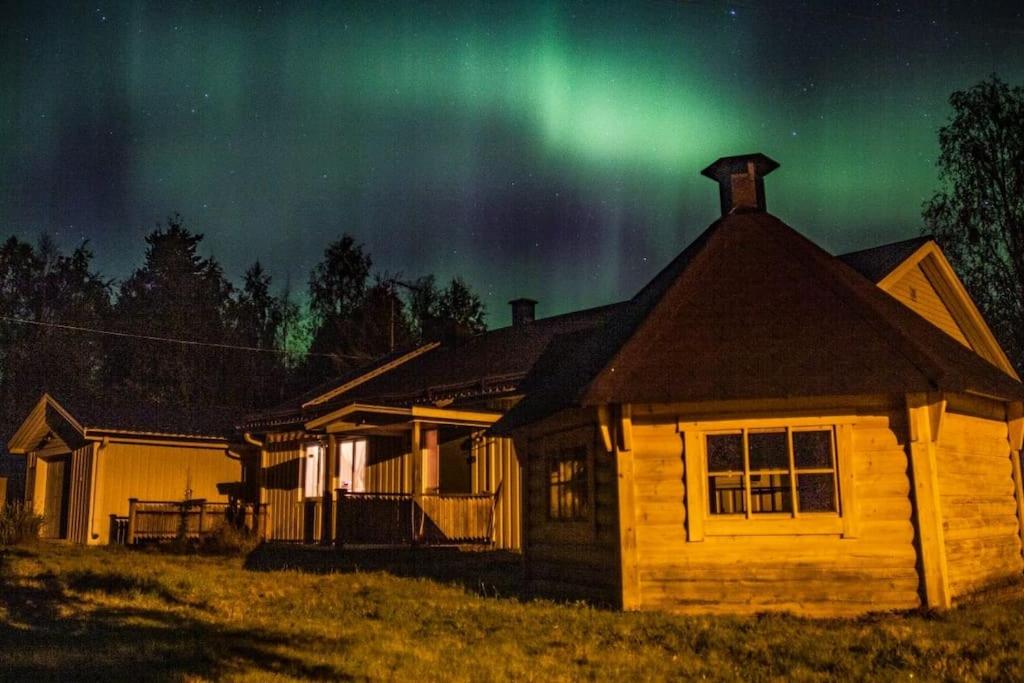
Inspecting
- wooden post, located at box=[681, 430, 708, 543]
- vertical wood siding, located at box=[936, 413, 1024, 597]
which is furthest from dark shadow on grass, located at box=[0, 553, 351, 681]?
vertical wood siding, located at box=[936, 413, 1024, 597]

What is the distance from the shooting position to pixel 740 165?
17.1 metres

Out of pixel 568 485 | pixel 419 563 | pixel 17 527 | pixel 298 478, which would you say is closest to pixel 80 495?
pixel 17 527

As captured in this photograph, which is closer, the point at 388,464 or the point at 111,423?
the point at 388,464

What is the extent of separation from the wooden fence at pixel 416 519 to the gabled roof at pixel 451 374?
2.84m

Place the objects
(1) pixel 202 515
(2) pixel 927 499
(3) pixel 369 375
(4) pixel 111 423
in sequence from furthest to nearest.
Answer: (3) pixel 369 375, (4) pixel 111 423, (1) pixel 202 515, (2) pixel 927 499

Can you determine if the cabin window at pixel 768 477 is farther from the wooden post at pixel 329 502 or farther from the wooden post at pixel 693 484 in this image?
the wooden post at pixel 329 502

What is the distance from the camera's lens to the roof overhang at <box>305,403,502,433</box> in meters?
21.4

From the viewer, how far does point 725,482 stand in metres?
18.9

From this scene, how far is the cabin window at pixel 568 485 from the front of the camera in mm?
13597

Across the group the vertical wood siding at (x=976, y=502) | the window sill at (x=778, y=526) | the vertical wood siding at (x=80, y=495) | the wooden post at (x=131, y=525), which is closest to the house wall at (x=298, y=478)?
the wooden post at (x=131, y=525)

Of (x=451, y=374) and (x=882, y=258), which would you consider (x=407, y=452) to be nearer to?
(x=451, y=374)

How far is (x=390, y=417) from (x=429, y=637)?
1191 cm

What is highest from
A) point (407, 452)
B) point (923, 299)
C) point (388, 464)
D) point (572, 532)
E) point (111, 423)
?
point (923, 299)

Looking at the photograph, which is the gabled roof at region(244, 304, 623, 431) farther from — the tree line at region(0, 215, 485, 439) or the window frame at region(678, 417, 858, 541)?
the tree line at region(0, 215, 485, 439)
